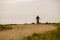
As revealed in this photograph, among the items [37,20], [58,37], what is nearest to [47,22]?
[37,20]

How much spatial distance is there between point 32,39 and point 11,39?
3.25 ft

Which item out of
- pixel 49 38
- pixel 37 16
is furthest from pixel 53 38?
pixel 37 16

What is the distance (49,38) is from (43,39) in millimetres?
321

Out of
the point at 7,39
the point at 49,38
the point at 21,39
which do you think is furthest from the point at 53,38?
the point at 7,39

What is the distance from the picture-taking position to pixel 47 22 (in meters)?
17.0

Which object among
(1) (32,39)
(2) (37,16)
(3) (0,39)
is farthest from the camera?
(2) (37,16)

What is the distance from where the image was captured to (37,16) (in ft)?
55.0

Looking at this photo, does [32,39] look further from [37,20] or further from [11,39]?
[37,20]

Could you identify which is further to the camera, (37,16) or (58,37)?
(37,16)

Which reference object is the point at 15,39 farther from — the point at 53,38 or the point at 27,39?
the point at 53,38

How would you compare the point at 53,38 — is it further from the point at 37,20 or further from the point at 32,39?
the point at 37,20

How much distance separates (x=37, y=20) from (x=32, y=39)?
1010 cm

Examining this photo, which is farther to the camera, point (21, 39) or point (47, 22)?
point (47, 22)

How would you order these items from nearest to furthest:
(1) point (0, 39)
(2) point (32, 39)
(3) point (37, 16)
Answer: (2) point (32, 39), (1) point (0, 39), (3) point (37, 16)
